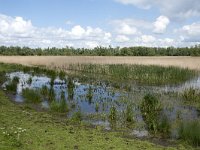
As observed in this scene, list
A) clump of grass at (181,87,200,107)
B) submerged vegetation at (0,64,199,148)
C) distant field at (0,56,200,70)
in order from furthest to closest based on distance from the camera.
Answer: distant field at (0,56,200,70) → clump of grass at (181,87,200,107) → submerged vegetation at (0,64,199,148)

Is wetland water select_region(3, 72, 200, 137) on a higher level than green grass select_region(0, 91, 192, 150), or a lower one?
lower

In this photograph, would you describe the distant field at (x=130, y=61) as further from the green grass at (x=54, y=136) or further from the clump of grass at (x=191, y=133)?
the green grass at (x=54, y=136)

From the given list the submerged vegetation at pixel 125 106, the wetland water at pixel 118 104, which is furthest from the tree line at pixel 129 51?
the wetland water at pixel 118 104

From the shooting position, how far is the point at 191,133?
10445 mm

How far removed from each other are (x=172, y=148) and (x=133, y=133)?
227 cm

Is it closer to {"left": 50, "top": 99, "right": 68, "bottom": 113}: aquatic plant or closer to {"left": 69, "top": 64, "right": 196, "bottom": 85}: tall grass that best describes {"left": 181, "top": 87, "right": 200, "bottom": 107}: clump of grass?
{"left": 69, "top": 64, "right": 196, "bottom": 85}: tall grass

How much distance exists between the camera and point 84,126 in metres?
12.2

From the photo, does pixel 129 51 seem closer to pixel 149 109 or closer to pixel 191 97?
pixel 191 97

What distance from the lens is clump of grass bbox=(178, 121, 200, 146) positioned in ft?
33.4

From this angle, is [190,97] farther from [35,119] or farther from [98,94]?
[35,119]

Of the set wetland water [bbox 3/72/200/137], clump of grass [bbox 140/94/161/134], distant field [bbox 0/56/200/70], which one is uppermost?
distant field [bbox 0/56/200/70]

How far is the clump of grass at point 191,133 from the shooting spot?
1019cm

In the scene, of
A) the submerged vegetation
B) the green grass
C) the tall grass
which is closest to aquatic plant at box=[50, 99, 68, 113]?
the submerged vegetation

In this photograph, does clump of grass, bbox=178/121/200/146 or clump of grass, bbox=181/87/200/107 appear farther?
clump of grass, bbox=181/87/200/107
